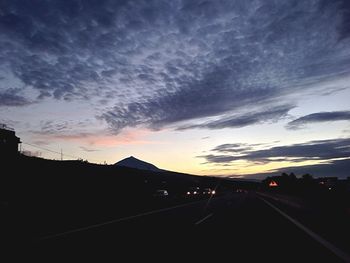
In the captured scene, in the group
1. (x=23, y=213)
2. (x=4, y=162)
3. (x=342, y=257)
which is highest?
(x=4, y=162)

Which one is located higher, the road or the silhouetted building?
the silhouetted building

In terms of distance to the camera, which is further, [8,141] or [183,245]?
[8,141]

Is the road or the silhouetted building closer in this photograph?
the road

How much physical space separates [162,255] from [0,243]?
4227 millimetres

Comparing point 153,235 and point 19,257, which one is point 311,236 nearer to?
point 153,235


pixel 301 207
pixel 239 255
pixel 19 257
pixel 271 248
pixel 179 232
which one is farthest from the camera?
pixel 301 207

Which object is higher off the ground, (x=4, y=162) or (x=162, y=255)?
(x=4, y=162)

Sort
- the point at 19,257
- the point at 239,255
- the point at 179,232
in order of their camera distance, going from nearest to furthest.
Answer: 1. the point at 19,257
2. the point at 239,255
3. the point at 179,232

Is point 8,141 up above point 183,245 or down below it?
above

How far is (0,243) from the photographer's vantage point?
344 inches

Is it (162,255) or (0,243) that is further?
(0,243)

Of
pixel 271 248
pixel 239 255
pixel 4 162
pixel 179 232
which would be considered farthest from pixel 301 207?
pixel 4 162

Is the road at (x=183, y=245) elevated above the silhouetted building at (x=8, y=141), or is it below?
below

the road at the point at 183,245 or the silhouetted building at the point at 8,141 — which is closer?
the road at the point at 183,245
